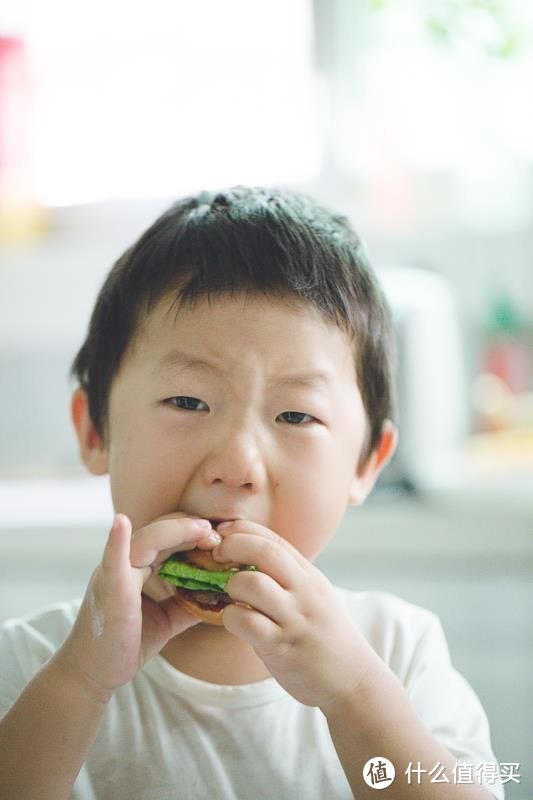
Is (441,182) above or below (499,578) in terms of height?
above

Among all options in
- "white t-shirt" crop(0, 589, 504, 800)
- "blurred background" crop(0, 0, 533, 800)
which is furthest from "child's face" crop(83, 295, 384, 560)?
"blurred background" crop(0, 0, 533, 800)

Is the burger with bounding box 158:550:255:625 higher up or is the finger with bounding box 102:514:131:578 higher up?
the finger with bounding box 102:514:131:578

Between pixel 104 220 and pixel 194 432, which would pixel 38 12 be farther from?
pixel 194 432

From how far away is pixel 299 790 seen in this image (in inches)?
23.0

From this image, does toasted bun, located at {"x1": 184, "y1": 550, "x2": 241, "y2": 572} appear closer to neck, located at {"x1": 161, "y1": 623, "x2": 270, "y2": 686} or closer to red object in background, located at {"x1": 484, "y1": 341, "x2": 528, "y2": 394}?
neck, located at {"x1": 161, "y1": 623, "x2": 270, "y2": 686}

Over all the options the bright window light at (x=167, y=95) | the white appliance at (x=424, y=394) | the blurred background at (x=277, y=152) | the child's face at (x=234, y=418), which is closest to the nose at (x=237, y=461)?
the child's face at (x=234, y=418)

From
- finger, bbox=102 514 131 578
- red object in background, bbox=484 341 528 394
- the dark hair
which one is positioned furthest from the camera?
red object in background, bbox=484 341 528 394

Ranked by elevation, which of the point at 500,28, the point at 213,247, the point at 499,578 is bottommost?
the point at 499,578

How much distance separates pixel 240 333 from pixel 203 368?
0.03 meters

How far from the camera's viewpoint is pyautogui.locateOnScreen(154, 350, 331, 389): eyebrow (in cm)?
58

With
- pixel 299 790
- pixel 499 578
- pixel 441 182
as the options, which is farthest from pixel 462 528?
pixel 441 182

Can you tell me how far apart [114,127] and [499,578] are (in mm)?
1002

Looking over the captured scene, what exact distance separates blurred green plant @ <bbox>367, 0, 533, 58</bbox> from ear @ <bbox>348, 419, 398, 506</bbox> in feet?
3.12

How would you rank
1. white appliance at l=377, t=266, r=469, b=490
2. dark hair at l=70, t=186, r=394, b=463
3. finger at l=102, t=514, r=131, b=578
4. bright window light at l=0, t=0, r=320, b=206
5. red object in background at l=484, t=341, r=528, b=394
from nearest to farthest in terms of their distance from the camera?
1. finger at l=102, t=514, r=131, b=578
2. dark hair at l=70, t=186, r=394, b=463
3. white appliance at l=377, t=266, r=469, b=490
4. red object in background at l=484, t=341, r=528, b=394
5. bright window light at l=0, t=0, r=320, b=206
